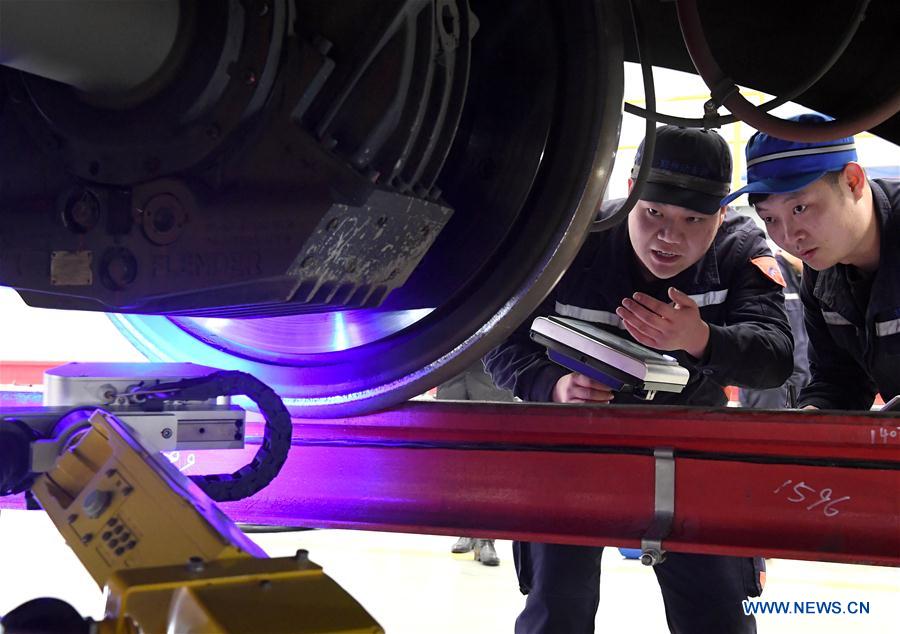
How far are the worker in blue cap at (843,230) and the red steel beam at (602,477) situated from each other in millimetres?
574

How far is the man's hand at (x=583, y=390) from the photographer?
5.59 ft

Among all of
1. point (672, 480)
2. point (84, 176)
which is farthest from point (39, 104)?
point (672, 480)

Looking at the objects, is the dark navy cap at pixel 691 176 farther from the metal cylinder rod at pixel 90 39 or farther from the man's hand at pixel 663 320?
the metal cylinder rod at pixel 90 39

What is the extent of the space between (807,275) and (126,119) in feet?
4.68

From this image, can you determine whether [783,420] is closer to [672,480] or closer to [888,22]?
[672,480]

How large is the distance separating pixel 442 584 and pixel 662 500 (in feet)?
8.15

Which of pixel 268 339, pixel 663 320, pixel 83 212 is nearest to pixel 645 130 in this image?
pixel 663 320

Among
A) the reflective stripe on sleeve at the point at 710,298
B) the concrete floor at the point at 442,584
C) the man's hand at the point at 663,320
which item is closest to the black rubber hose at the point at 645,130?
the man's hand at the point at 663,320

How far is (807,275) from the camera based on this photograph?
2.01m

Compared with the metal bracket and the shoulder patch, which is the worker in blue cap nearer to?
the shoulder patch

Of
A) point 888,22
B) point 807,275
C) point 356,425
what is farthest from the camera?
point 807,275

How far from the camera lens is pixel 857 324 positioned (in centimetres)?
187

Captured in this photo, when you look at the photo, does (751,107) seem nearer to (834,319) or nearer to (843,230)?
(843,230)

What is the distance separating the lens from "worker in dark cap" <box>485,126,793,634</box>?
1.89m
